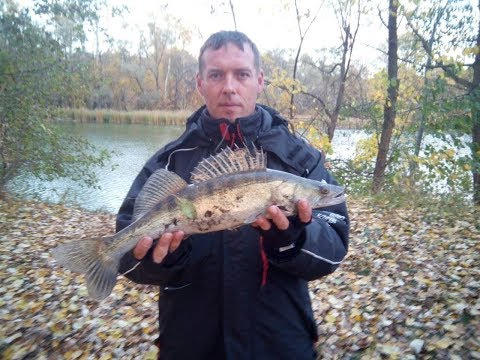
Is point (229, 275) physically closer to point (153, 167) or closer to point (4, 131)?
point (153, 167)

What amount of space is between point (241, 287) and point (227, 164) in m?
0.77

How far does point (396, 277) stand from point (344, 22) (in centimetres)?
953

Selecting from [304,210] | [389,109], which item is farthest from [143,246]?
[389,109]

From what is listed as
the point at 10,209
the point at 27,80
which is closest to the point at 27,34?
the point at 27,80

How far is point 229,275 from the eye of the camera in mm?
2277

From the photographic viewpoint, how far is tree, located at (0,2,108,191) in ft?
32.9

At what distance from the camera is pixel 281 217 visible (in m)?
2.15

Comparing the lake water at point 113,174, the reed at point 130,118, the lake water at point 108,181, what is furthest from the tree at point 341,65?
→ the reed at point 130,118

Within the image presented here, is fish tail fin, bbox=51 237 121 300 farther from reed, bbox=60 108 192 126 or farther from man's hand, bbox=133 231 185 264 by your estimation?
reed, bbox=60 108 192 126

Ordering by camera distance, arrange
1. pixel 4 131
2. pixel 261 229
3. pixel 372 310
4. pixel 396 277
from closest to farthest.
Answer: pixel 261 229, pixel 372 310, pixel 396 277, pixel 4 131

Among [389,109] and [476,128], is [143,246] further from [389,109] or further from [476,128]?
[389,109]

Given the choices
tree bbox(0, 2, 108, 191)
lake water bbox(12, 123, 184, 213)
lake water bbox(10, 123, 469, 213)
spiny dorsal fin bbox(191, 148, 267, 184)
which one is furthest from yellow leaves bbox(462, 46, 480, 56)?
tree bbox(0, 2, 108, 191)

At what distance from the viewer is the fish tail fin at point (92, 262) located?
2.37 meters

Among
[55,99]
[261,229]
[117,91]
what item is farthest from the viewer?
[117,91]
